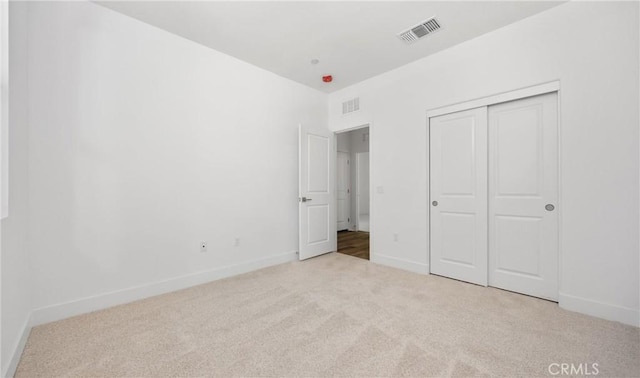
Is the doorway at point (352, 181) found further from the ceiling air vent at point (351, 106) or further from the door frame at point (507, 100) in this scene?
the door frame at point (507, 100)

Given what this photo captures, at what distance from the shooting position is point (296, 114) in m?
4.01

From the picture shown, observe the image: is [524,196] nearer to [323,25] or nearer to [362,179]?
[323,25]

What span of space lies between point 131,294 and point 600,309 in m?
4.13

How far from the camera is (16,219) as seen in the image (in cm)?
176

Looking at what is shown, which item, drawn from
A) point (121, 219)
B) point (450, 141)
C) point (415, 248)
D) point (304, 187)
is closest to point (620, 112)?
point (450, 141)

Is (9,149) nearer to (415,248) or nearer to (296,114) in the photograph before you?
(296,114)

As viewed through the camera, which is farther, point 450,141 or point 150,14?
point 450,141

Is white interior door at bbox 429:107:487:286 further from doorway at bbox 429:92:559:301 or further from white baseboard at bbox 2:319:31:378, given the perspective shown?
white baseboard at bbox 2:319:31:378

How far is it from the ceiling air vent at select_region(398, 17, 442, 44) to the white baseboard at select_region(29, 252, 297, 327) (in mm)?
3227

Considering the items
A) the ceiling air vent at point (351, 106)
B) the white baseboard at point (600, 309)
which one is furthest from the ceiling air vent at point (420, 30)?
the white baseboard at point (600, 309)

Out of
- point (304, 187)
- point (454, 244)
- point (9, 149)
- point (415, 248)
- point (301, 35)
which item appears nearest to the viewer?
point (9, 149)

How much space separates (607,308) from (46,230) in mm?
4598

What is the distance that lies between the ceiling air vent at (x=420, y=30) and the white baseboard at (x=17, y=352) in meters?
3.97

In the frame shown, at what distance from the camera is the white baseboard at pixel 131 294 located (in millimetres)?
2098
